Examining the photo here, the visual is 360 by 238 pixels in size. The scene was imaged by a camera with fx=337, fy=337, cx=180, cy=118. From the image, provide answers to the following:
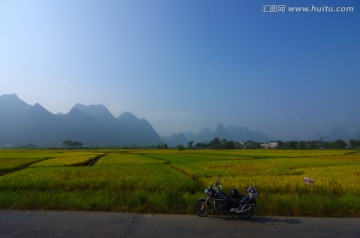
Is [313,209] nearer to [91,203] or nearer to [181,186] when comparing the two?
[91,203]

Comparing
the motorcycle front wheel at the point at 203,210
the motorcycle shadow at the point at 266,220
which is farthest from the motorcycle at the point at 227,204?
the motorcycle shadow at the point at 266,220

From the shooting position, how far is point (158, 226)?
297 inches

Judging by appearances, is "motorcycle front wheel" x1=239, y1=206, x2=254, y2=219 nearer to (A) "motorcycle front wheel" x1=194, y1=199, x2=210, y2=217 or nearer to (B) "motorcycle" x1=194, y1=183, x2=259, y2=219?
(B) "motorcycle" x1=194, y1=183, x2=259, y2=219

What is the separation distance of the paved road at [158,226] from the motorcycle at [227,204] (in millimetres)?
221

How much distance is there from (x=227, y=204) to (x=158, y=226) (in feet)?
7.13

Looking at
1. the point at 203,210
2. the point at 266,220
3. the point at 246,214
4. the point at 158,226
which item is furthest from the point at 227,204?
the point at 158,226

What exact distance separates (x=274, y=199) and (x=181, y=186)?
6.05m

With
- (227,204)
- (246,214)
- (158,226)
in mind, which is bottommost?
(158,226)

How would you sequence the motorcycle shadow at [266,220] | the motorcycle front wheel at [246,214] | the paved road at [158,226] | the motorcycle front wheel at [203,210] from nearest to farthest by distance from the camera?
the paved road at [158,226]
the motorcycle shadow at [266,220]
the motorcycle front wheel at [246,214]
the motorcycle front wheel at [203,210]

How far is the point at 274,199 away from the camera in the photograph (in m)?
10.5

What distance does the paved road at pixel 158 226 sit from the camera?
6977 millimetres

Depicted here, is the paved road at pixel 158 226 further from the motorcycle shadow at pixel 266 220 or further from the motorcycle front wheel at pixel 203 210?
the motorcycle front wheel at pixel 203 210

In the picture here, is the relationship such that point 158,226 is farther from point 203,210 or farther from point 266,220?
point 266,220

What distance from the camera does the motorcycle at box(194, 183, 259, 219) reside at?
28.6 feet
